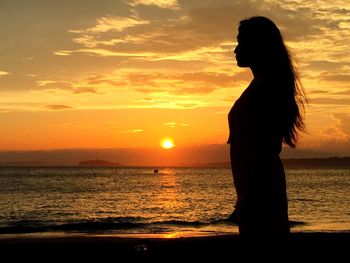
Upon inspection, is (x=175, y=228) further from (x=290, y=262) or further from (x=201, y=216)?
(x=290, y=262)

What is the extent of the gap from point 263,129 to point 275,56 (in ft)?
1.51

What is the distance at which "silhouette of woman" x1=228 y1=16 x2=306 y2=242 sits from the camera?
2443 millimetres

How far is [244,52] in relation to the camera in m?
2.69

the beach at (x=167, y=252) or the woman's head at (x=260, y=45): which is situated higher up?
the woman's head at (x=260, y=45)

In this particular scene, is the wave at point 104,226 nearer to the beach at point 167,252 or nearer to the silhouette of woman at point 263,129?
the beach at point 167,252

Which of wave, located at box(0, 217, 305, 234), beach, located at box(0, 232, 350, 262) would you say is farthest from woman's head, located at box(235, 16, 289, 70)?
wave, located at box(0, 217, 305, 234)

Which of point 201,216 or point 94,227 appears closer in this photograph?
point 94,227

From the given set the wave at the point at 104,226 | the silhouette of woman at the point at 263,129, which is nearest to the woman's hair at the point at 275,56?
the silhouette of woman at the point at 263,129

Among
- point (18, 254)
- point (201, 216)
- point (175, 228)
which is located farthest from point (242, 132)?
point (201, 216)

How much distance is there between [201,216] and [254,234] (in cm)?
2649

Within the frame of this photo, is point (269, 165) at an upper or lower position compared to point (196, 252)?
upper

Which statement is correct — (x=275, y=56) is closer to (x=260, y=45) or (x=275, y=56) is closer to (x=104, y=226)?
(x=260, y=45)

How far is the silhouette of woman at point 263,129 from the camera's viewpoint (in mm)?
2443

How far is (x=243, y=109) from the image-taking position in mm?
2520
